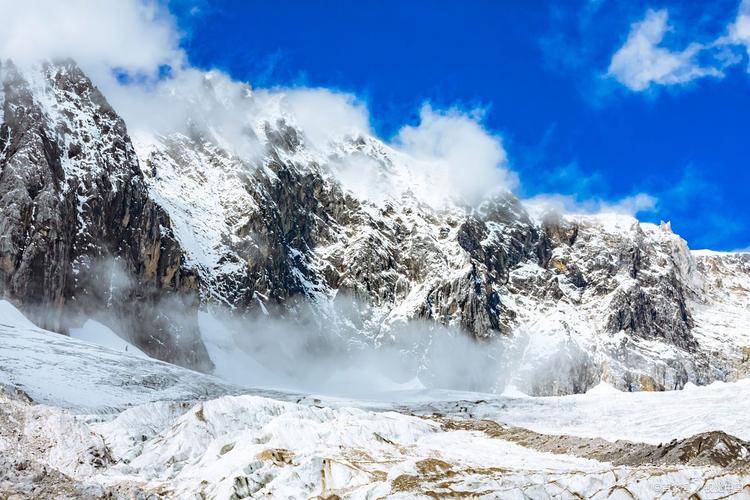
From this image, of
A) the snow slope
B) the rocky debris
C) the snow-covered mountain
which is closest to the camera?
the snow-covered mountain

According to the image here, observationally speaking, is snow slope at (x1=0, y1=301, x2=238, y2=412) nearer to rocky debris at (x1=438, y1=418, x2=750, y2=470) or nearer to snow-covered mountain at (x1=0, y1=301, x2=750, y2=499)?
snow-covered mountain at (x1=0, y1=301, x2=750, y2=499)

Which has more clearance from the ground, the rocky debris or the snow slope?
the snow slope

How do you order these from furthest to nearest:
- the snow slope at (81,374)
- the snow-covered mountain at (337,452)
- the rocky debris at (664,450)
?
the snow slope at (81,374) < the rocky debris at (664,450) < the snow-covered mountain at (337,452)

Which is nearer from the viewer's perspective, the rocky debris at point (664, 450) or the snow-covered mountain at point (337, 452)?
the snow-covered mountain at point (337, 452)

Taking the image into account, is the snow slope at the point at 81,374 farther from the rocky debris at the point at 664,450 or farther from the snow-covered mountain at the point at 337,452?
the rocky debris at the point at 664,450

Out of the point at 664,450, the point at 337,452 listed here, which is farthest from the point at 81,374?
the point at 664,450

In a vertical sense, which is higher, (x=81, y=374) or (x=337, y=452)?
(x=81, y=374)

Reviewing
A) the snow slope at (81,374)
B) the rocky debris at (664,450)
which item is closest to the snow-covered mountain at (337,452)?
the rocky debris at (664,450)

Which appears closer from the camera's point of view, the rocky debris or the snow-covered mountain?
the snow-covered mountain

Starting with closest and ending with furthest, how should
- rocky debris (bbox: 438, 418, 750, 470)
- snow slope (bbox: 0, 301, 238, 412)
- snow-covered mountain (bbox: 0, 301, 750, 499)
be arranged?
snow-covered mountain (bbox: 0, 301, 750, 499)
rocky debris (bbox: 438, 418, 750, 470)
snow slope (bbox: 0, 301, 238, 412)

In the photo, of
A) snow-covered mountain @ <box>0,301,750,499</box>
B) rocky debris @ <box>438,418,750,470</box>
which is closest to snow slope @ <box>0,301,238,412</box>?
snow-covered mountain @ <box>0,301,750,499</box>

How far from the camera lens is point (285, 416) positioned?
80000 mm

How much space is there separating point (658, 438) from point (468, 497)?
84550 mm

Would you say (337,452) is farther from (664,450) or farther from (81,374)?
(81,374)
